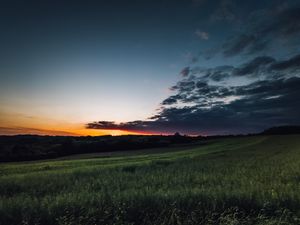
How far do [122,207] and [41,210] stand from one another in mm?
2718

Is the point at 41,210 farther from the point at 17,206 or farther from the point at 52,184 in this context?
the point at 52,184

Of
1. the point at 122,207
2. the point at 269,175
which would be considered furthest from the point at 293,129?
the point at 122,207

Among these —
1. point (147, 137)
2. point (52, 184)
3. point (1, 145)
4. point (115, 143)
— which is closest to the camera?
point (52, 184)

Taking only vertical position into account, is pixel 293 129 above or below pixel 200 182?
above

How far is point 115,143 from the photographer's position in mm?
75812

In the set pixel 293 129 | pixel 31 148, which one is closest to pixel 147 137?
pixel 31 148

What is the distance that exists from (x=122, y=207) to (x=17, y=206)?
3767 millimetres

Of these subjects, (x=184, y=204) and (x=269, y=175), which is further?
(x=269, y=175)

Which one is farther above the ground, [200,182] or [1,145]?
[1,145]

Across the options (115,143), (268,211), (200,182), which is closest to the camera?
(268,211)

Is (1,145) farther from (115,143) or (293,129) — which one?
(293,129)

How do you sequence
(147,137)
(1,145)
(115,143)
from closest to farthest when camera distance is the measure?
Result: 1. (1,145)
2. (115,143)
3. (147,137)

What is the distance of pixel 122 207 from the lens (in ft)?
40.1

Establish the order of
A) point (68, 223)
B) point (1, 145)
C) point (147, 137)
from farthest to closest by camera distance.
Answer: point (147, 137) < point (1, 145) < point (68, 223)
